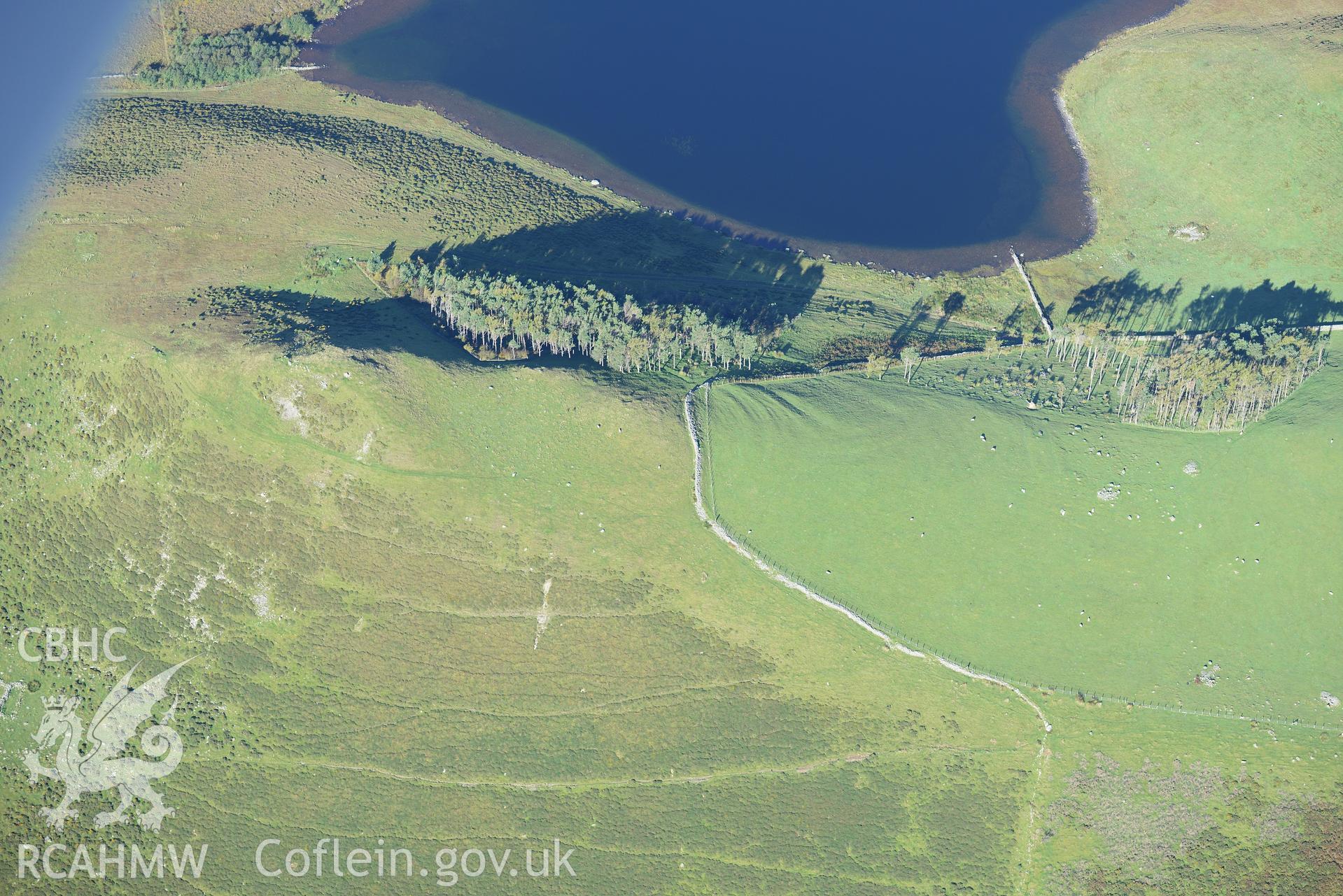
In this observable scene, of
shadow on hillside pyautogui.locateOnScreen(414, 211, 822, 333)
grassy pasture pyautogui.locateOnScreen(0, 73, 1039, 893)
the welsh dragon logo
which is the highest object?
shadow on hillside pyautogui.locateOnScreen(414, 211, 822, 333)

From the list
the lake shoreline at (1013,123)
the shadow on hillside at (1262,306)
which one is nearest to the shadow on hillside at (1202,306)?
the shadow on hillside at (1262,306)

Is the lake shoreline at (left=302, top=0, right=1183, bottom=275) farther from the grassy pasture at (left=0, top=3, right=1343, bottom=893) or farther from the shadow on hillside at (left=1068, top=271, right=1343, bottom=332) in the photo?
the grassy pasture at (left=0, top=3, right=1343, bottom=893)

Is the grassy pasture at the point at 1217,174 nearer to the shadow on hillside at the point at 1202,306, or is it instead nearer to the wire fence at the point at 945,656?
the shadow on hillside at the point at 1202,306

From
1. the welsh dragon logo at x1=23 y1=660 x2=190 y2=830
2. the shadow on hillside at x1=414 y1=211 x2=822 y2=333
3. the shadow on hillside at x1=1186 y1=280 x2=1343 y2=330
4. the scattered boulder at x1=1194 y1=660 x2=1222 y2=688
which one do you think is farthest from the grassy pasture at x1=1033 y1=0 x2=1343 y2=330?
the welsh dragon logo at x1=23 y1=660 x2=190 y2=830

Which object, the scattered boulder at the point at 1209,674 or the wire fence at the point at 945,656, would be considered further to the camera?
the scattered boulder at the point at 1209,674

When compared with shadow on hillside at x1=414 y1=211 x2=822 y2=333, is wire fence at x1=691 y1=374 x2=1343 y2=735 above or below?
below

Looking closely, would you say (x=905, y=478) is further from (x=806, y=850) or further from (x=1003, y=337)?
(x=806, y=850)

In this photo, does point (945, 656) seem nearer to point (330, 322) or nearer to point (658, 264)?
point (658, 264)

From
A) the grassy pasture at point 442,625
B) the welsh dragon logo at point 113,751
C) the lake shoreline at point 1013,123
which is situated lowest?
the welsh dragon logo at point 113,751
